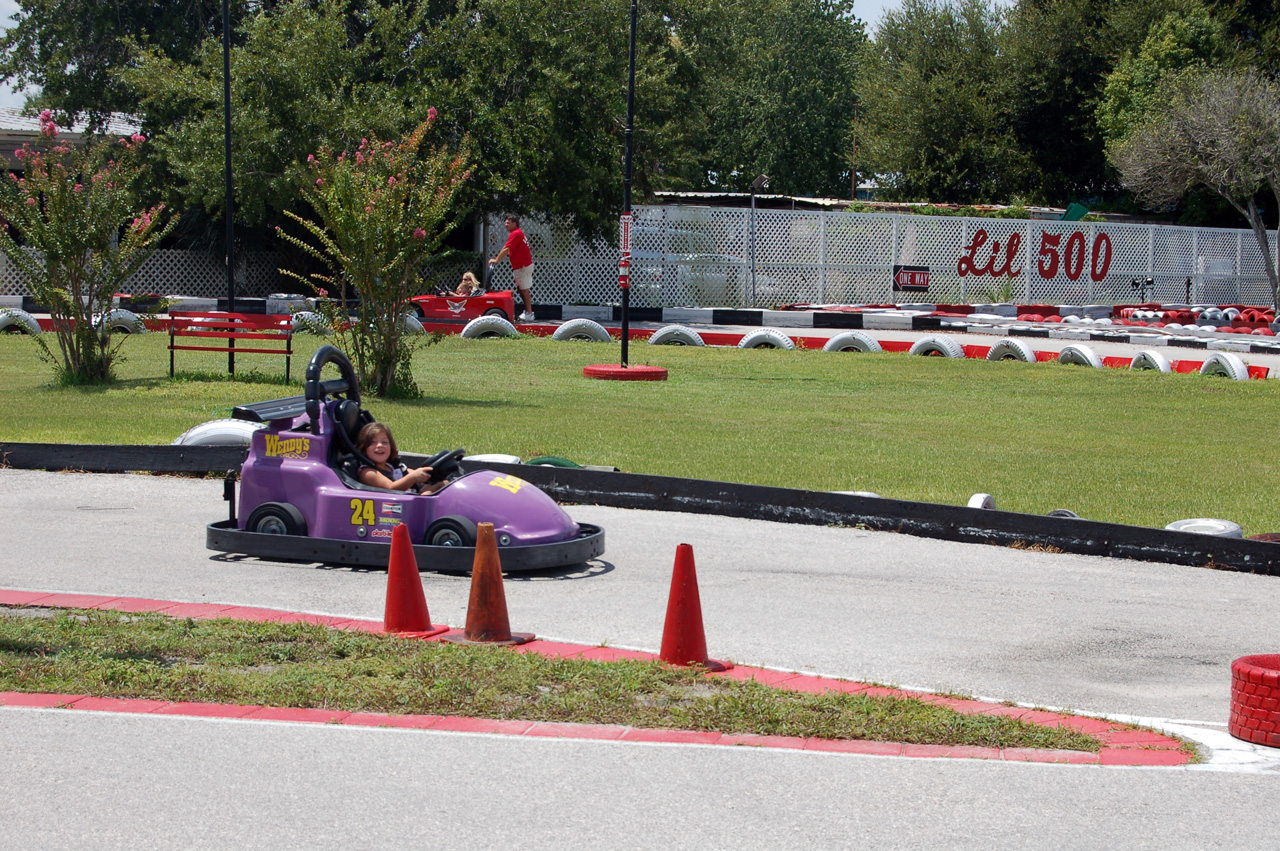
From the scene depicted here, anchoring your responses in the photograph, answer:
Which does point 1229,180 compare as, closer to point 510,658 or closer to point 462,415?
point 462,415

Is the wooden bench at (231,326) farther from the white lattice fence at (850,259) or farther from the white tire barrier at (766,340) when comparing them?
the white lattice fence at (850,259)

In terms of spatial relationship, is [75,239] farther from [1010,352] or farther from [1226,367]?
[1226,367]

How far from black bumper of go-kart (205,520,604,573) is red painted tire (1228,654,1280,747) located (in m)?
3.55

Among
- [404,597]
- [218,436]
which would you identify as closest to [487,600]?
[404,597]

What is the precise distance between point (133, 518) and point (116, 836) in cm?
550

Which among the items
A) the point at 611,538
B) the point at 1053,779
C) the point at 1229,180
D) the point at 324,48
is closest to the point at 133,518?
the point at 611,538

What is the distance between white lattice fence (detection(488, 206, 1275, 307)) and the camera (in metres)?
30.2

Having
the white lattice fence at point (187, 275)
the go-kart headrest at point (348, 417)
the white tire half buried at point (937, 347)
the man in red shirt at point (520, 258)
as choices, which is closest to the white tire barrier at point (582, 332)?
the man in red shirt at point (520, 258)

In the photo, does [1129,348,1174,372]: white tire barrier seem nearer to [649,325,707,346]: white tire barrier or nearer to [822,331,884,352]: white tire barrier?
[822,331,884,352]: white tire barrier

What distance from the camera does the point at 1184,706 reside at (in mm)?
5395

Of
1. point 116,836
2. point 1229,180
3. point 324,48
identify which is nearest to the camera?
point 116,836

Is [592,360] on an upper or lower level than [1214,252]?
lower

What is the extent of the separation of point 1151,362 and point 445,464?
14720 millimetres

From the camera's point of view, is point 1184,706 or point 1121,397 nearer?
point 1184,706
